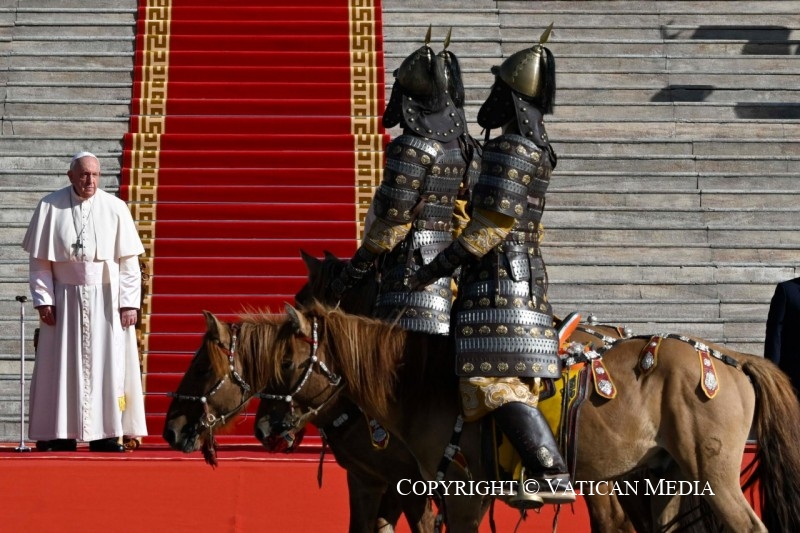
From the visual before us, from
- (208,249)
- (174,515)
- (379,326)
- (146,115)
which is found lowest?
(174,515)

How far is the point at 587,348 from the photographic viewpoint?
6082 millimetres

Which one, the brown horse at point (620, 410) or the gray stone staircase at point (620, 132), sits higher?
the gray stone staircase at point (620, 132)

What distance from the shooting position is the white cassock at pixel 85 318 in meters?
8.94

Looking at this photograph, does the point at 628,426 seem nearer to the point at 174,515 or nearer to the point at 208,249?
the point at 174,515

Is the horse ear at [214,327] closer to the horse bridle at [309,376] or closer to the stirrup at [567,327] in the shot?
the horse bridle at [309,376]

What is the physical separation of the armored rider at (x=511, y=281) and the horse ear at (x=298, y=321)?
47 cm

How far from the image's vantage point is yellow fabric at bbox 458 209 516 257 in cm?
551

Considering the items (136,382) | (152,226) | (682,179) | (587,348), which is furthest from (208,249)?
(587,348)

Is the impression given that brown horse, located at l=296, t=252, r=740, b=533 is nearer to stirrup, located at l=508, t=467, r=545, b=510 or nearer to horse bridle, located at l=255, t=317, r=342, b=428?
horse bridle, located at l=255, t=317, r=342, b=428

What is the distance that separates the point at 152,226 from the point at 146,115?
1459mm

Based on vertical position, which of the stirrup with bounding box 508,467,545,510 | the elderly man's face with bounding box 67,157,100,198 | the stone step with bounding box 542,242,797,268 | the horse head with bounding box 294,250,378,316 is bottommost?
the stirrup with bounding box 508,467,545,510

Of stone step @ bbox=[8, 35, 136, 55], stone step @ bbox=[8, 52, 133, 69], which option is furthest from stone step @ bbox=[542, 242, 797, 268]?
stone step @ bbox=[8, 35, 136, 55]

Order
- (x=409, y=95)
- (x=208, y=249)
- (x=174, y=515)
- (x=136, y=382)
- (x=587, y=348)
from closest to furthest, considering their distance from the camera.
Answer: (x=587, y=348) < (x=409, y=95) < (x=174, y=515) < (x=136, y=382) < (x=208, y=249)

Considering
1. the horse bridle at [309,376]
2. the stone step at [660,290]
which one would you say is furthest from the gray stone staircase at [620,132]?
the horse bridle at [309,376]
